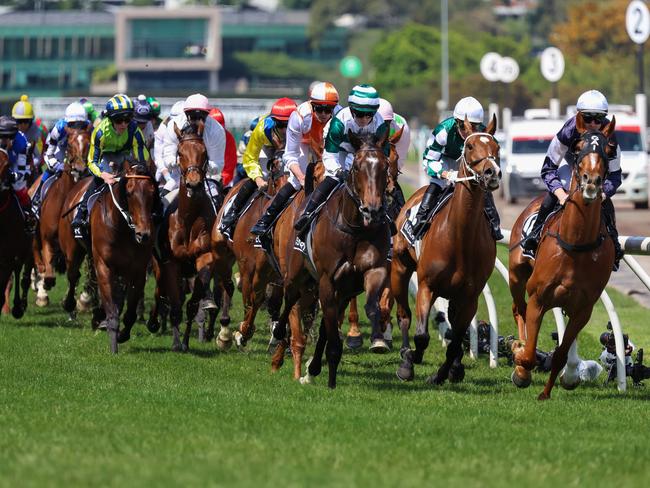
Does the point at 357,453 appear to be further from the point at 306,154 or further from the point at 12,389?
the point at 306,154

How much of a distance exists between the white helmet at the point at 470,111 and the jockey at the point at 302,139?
1.04m

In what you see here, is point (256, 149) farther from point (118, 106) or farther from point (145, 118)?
point (145, 118)

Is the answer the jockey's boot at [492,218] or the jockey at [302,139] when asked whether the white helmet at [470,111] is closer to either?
the jockey's boot at [492,218]

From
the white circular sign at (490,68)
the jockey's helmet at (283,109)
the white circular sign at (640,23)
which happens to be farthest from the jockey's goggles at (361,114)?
the white circular sign at (490,68)

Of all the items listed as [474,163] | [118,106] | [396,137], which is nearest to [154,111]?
[118,106]

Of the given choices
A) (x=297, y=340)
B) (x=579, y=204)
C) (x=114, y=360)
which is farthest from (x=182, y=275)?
(x=579, y=204)

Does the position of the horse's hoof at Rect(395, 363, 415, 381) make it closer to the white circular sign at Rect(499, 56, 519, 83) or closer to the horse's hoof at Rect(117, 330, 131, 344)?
the horse's hoof at Rect(117, 330, 131, 344)

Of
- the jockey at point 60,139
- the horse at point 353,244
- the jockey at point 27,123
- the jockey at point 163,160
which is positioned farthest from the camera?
the jockey at point 27,123

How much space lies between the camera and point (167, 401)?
37.3 feet

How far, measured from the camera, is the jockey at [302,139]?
546 inches

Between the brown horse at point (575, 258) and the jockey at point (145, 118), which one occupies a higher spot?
the jockey at point (145, 118)

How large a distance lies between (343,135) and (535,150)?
1153 inches

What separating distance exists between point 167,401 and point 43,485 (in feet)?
10.7

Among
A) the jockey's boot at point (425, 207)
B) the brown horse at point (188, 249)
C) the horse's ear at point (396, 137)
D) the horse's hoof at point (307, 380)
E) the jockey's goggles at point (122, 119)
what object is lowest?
the horse's hoof at point (307, 380)
